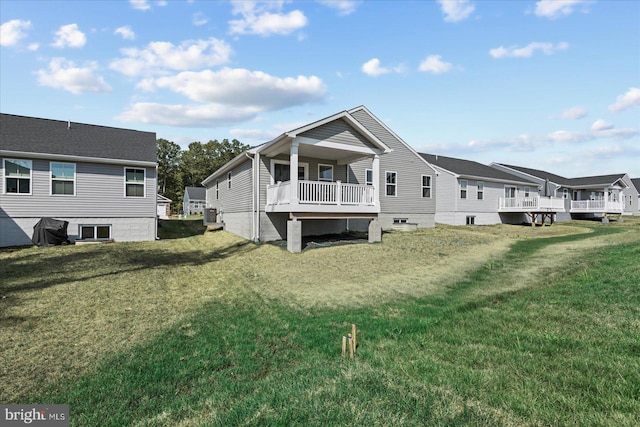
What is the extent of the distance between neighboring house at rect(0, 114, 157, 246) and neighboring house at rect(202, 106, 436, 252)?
4.63 m

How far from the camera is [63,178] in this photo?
14156 mm

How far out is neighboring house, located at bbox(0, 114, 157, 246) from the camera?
1326cm

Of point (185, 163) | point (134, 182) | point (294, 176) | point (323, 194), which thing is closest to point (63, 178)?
point (134, 182)

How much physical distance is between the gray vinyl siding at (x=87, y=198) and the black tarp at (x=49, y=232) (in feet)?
2.25

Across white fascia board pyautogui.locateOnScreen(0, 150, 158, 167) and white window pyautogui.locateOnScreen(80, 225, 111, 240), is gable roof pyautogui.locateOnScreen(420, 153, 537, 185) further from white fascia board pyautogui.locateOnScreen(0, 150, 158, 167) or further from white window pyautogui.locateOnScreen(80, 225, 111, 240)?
white window pyautogui.locateOnScreen(80, 225, 111, 240)

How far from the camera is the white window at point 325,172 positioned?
1631 cm

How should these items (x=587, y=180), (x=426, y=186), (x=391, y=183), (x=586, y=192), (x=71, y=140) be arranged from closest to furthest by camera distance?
(x=71, y=140) → (x=391, y=183) → (x=426, y=186) → (x=587, y=180) → (x=586, y=192)

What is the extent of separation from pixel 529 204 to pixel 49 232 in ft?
102

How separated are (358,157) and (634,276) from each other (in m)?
10.9

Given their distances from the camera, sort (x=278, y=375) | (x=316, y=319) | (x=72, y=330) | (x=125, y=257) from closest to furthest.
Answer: (x=278, y=375) → (x=72, y=330) → (x=316, y=319) → (x=125, y=257)

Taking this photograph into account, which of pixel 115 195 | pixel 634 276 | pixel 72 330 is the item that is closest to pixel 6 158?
pixel 115 195

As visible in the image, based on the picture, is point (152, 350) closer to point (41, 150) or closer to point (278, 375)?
point (278, 375)

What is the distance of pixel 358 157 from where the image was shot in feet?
51.2

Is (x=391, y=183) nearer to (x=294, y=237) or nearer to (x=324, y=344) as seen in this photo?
(x=294, y=237)
